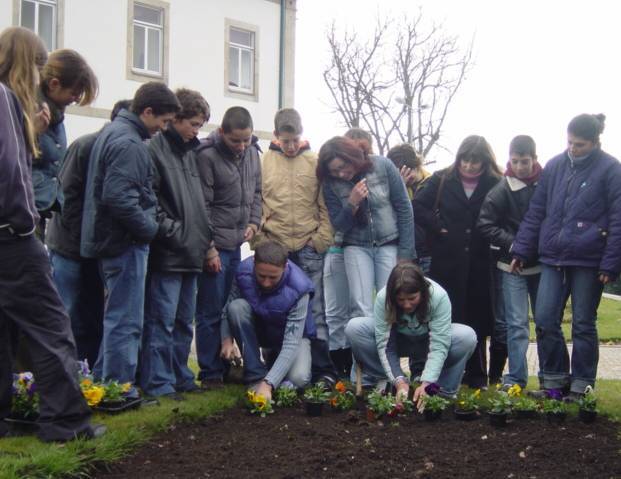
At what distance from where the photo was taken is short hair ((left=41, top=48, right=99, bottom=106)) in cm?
510

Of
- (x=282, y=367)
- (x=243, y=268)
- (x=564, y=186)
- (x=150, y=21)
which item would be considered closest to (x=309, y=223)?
(x=243, y=268)

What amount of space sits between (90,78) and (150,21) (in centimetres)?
1868

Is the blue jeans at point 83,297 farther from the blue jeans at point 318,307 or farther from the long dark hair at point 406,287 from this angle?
the long dark hair at point 406,287

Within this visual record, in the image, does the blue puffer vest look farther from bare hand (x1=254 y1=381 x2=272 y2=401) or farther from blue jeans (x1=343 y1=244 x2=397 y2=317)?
bare hand (x1=254 y1=381 x2=272 y2=401)

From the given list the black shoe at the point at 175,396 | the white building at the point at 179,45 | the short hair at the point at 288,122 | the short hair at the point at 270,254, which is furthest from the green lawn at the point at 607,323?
the white building at the point at 179,45

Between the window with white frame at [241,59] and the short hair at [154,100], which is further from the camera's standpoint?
the window with white frame at [241,59]

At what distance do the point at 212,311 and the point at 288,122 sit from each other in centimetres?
162

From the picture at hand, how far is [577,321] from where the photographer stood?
6238mm

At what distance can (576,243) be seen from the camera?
6.16m

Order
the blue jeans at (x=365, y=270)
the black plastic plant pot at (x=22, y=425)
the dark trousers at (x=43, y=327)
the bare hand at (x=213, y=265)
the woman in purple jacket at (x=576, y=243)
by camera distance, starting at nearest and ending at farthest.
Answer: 1. the dark trousers at (x=43, y=327)
2. the black plastic plant pot at (x=22, y=425)
3. the woman in purple jacket at (x=576, y=243)
4. the bare hand at (x=213, y=265)
5. the blue jeans at (x=365, y=270)

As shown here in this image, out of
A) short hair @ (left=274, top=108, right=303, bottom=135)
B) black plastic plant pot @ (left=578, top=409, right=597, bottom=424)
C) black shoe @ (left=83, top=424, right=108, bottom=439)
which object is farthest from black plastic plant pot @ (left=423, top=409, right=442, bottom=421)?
short hair @ (left=274, top=108, right=303, bottom=135)

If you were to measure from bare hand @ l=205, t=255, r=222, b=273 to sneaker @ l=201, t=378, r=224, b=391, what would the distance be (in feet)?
2.85

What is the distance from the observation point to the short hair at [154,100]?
219 inches

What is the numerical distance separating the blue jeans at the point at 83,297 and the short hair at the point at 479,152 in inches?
121
